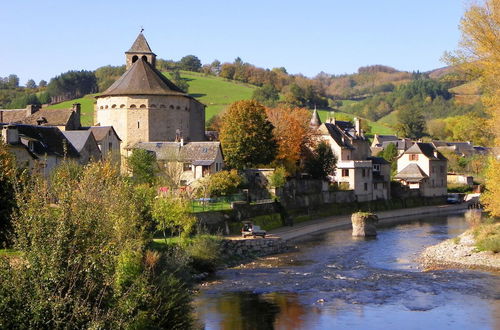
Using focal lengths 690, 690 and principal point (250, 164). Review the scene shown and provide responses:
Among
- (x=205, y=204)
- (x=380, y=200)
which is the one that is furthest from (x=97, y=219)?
(x=380, y=200)

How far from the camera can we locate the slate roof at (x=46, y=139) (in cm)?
4244

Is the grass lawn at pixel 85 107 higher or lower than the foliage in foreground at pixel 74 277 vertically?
higher

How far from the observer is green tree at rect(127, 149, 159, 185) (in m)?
47.4

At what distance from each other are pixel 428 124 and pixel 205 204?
335 ft

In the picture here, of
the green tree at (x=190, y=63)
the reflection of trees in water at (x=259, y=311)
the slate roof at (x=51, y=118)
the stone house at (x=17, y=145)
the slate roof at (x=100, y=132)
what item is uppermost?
the green tree at (x=190, y=63)

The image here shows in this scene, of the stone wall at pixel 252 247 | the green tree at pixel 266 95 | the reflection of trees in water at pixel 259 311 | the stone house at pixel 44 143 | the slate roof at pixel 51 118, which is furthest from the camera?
the green tree at pixel 266 95

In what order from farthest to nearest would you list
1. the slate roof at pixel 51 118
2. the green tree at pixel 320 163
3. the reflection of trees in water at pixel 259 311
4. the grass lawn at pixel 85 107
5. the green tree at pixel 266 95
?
1. the green tree at pixel 266 95
2. the grass lawn at pixel 85 107
3. the green tree at pixel 320 163
4. the slate roof at pixel 51 118
5. the reflection of trees in water at pixel 259 311

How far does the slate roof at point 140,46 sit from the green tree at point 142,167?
21.3 meters

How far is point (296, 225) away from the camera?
54.2m

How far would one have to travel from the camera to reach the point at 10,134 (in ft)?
130

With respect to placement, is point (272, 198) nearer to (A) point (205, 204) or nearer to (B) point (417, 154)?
(A) point (205, 204)

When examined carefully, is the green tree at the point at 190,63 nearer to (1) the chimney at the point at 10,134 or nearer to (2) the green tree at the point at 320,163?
(2) the green tree at the point at 320,163

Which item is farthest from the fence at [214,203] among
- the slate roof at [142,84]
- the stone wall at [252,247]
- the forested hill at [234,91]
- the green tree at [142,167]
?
the forested hill at [234,91]

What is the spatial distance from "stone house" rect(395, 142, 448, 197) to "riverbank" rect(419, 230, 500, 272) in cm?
3642
